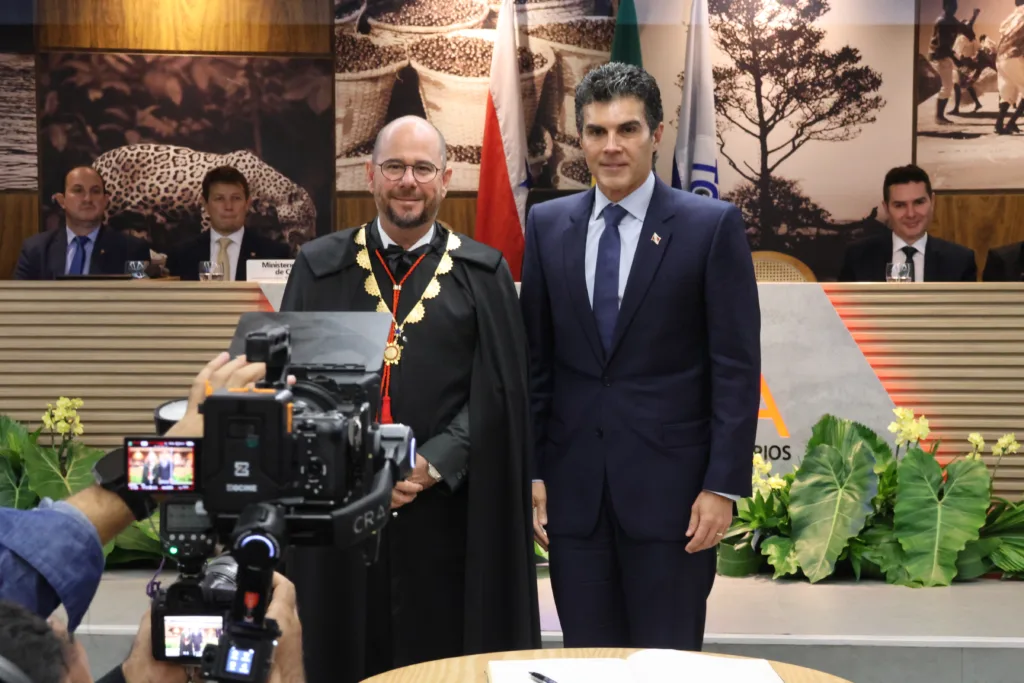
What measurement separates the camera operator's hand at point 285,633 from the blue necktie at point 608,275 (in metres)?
1.33

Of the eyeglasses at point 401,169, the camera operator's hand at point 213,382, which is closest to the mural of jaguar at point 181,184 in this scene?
the eyeglasses at point 401,169

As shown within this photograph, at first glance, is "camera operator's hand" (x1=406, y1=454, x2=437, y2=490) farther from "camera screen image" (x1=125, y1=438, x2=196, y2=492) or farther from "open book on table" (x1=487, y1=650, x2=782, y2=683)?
"camera screen image" (x1=125, y1=438, x2=196, y2=492)

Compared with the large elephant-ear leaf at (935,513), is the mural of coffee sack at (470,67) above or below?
above

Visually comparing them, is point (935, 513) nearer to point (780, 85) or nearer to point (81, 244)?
point (780, 85)

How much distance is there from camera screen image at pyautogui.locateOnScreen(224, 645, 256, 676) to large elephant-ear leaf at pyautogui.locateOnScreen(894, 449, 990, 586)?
3273 millimetres

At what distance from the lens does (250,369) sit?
1.24m

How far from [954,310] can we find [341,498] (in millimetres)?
3626

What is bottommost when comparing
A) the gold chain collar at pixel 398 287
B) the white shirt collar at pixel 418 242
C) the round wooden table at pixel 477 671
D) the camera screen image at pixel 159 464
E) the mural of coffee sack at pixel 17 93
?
the round wooden table at pixel 477 671

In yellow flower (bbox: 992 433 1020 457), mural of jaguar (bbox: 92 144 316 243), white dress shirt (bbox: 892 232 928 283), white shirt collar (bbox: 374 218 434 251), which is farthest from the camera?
mural of jaguar (bbox: 92 144 316 243)

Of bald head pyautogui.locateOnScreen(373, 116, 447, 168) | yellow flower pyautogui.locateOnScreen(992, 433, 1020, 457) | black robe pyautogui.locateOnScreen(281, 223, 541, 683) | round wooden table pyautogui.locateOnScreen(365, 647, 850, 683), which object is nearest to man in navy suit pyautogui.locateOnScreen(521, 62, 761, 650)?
black robe pyautogui.locateOnScreen(281, 223, 541, 683)

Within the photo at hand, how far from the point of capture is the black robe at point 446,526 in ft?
Answer: 8.87

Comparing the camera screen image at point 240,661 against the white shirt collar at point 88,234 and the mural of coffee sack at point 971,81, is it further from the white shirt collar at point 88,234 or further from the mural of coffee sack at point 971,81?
the mural of coffee sack at point 971,81

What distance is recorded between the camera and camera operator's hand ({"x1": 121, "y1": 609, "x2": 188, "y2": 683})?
1229mm

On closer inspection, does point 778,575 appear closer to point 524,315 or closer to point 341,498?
point 524,315
